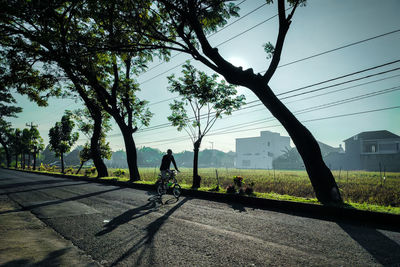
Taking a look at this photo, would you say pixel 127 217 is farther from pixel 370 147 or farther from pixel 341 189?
pixel 370 147

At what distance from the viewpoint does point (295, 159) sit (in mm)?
74875

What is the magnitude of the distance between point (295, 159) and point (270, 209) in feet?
246

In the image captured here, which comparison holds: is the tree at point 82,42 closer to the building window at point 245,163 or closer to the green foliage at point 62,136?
the green foliage at point 62,136

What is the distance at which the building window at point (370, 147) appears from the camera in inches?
1994

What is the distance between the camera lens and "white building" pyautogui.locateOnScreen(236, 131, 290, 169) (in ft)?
319

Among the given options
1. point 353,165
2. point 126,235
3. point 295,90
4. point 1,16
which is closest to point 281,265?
point 126,235

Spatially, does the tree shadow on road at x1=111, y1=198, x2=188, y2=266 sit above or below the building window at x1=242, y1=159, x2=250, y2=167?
above

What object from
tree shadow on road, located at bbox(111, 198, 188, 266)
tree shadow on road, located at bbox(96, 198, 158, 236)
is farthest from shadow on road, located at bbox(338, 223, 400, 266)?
tree shadow on road, located at bbox(96, 198, 158, 236)

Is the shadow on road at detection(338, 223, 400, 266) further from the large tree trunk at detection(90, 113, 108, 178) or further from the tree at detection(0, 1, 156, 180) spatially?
the large tree trunk at detection(90, 113, 108, 178)

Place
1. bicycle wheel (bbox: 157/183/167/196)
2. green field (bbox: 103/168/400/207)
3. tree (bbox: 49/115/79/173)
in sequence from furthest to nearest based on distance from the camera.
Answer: tree (bbox: 49/115/79/173) → green field (bbox: 103/168/400/207) → bicycle wheel (bbox: 157/183/167/196)

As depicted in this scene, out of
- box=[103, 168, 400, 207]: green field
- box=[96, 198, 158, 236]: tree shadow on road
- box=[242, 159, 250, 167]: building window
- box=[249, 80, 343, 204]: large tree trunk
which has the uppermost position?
box=[249, 80, 343, 204]: large tree trunk

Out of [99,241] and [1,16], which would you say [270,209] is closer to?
[99,241]

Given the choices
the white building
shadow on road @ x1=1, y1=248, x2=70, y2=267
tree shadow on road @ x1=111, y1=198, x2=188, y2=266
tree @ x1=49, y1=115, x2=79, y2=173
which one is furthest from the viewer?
the white building

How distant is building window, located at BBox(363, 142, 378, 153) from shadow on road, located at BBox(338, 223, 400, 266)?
194ft
